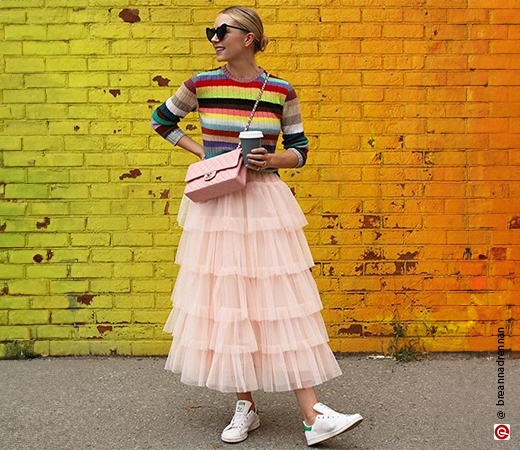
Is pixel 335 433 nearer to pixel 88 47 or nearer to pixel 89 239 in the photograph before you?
pixel 89 239

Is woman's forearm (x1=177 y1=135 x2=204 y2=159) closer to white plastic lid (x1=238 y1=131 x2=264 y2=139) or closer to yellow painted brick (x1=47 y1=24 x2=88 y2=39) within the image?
white plastic lid (x1=238 y1=131 x2=264 y2=139)

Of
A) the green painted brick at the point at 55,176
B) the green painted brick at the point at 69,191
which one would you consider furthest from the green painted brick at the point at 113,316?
the green painted brick at the point at 55,176

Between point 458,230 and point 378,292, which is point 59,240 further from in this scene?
point 458,230

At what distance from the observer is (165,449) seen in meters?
3.85

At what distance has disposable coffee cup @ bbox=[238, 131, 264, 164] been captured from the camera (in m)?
3.57

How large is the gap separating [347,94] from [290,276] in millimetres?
1758

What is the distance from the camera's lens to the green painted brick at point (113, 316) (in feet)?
17.3

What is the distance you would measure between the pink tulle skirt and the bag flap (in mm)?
168

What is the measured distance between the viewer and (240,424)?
395 centimetres

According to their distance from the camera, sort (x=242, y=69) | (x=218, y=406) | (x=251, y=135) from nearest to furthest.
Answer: (x=251, y=135)
(x=242, y=69)
(x=218, y=406)

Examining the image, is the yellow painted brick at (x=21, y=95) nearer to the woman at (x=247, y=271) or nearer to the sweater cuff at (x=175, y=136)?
the sweater cuff at (x=175, y=136)

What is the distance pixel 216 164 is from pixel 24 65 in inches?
83.6

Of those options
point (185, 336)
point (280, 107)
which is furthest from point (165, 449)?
point (280, 107)

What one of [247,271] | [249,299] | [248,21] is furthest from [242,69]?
[249,299]
